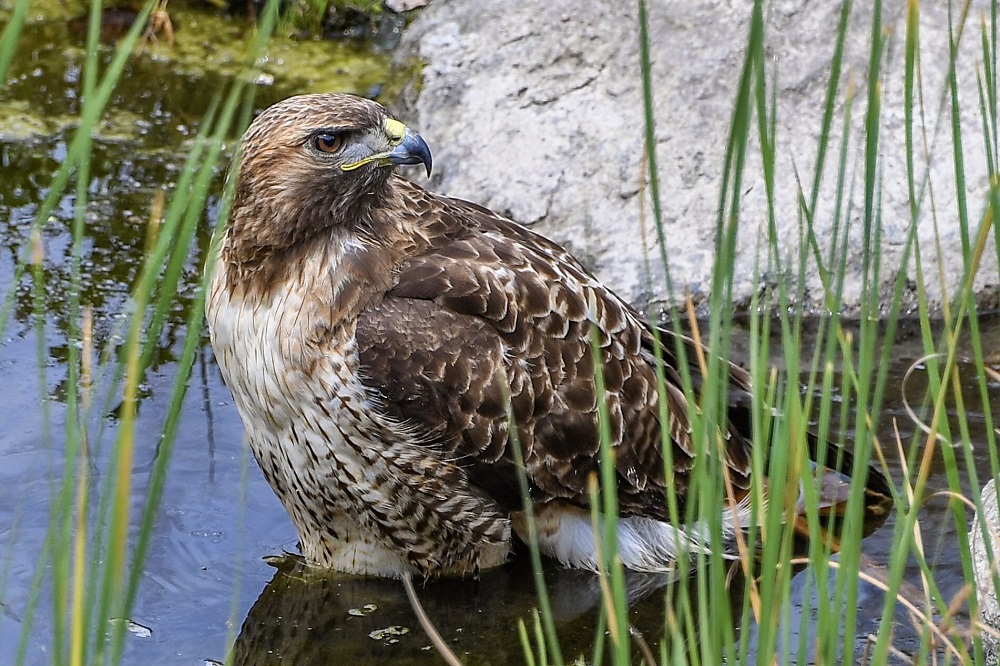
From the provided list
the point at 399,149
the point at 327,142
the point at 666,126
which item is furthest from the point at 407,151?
the point at 666,126

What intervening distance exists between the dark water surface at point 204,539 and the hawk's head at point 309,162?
1.77ft

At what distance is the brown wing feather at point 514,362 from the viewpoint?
152 inches

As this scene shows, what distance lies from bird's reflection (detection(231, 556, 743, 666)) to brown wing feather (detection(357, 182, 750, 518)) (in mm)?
346

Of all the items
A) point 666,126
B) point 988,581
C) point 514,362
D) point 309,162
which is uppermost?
point 666,126

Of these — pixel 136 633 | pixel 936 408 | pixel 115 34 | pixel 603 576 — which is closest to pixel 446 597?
pixel 136 633

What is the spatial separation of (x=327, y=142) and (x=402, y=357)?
642 millimetres

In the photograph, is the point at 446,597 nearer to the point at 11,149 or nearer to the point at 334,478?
the point at 334,478

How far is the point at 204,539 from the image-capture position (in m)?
4.38

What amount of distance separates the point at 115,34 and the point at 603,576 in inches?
223

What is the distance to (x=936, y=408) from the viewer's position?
7.47 ft

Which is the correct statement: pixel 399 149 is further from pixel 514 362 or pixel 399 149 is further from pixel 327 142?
pixel 514 362

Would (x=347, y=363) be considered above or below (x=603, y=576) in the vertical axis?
above

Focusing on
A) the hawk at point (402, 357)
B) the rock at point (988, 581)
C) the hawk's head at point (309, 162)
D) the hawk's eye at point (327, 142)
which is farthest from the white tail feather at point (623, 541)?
the hawk's eye at point (327, 142)

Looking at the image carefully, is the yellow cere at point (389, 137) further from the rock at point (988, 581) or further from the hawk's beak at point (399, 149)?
the rock at point (988, 581)
